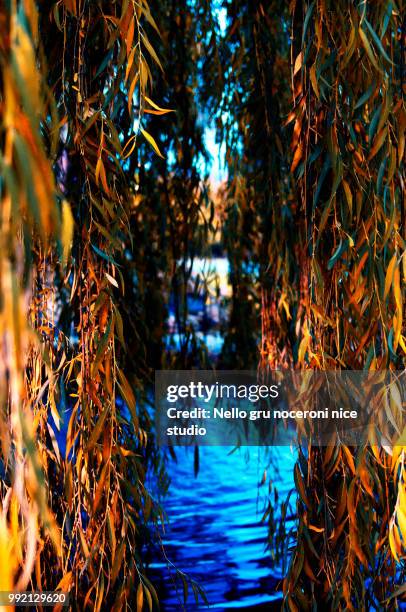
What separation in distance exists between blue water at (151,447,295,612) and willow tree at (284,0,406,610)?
0.28 metres

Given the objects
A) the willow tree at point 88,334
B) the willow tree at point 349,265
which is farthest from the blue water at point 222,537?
the willow tree at point 88,334

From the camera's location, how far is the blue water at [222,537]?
2.37 meters

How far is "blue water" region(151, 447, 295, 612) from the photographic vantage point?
2373 mm

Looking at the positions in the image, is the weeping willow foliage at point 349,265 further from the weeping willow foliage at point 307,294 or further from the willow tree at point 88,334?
the willow tree at point 88,334

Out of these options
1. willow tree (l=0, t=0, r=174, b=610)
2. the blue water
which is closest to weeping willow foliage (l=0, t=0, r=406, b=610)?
willow tree (l=0, t=0, r=174, b=610)

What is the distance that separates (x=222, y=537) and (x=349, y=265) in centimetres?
179

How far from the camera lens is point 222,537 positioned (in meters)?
2.96

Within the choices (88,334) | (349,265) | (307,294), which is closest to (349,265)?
(349,265)

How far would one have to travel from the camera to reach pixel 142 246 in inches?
109

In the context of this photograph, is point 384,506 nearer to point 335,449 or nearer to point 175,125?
point 335,449

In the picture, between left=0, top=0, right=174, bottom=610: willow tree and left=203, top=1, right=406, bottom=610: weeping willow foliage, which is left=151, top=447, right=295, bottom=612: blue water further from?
left=0, top=0, right=174, bottom=610: willow tree

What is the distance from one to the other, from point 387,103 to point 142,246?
1.59 metres

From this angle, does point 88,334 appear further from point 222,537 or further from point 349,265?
point 222,537

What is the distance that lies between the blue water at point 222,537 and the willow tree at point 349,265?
28 centimetres
